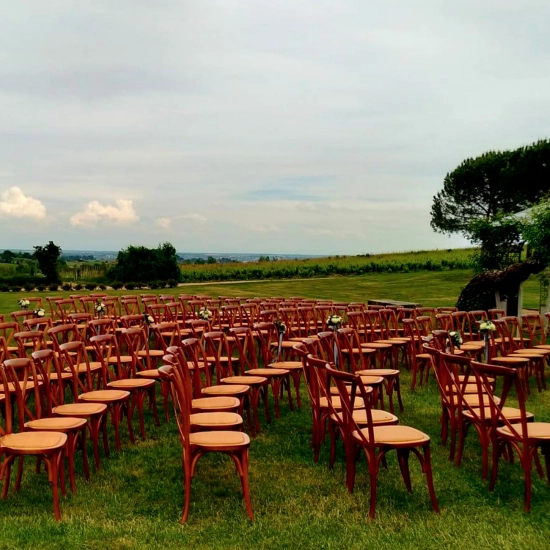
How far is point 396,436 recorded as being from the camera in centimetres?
430

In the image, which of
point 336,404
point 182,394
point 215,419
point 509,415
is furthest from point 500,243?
point 182,394

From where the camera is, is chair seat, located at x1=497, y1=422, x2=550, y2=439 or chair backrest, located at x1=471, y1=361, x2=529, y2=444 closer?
chair backrest, located at x1=471, y1=361, x2=529, y2=444

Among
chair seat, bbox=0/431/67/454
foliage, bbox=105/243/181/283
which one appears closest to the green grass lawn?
chair seat, bbox=0/431/67/454

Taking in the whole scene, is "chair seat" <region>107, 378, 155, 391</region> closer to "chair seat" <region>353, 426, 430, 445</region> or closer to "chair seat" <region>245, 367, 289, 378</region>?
"chair seat" <region>245, 367, 289, 378</region>

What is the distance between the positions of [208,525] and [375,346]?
5.11 m

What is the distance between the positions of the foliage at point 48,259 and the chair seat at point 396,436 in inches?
963

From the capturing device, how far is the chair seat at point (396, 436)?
13.8 ft

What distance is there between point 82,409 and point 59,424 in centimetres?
45

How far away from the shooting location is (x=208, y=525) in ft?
12.9

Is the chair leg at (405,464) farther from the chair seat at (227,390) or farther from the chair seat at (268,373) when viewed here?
the chair seat at (268,373)

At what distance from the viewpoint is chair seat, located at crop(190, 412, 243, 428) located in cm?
457

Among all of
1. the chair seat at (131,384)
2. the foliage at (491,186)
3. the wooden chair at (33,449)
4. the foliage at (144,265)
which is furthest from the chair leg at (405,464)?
the foliage at (491,186)

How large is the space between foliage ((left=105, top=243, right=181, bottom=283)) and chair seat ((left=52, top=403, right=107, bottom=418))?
978 inches

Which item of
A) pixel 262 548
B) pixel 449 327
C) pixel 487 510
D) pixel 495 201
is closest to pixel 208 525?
pixel 262 548
